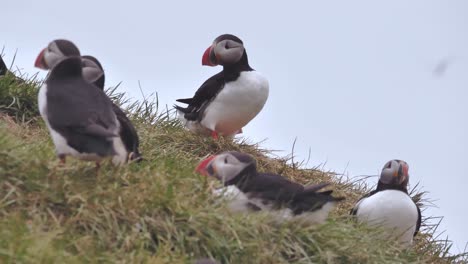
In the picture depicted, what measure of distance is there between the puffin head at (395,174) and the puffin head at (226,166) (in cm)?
174

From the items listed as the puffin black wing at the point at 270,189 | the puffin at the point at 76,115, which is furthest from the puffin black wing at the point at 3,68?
the puffin black wing at the point at 270,189

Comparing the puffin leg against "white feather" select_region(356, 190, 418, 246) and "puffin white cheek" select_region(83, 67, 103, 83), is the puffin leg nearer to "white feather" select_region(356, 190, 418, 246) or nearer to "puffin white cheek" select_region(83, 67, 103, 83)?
"white feather" select_region(356, 190, 418, 246)

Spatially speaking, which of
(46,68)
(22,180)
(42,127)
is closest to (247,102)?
(42,127)

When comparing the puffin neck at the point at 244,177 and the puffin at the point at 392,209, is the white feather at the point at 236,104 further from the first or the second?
the puffin neck at the point at 244,177

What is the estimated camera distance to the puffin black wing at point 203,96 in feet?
29.5

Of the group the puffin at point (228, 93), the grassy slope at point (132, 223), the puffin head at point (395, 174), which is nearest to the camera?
the grassy slope at point (132, 223)

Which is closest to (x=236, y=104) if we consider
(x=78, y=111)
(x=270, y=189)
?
A: (x=270, y=189)

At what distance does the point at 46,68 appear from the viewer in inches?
256

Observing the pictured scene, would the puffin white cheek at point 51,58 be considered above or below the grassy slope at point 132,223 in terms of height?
above

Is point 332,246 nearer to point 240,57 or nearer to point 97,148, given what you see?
point 97,148

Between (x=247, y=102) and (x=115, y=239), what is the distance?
340 centimetres

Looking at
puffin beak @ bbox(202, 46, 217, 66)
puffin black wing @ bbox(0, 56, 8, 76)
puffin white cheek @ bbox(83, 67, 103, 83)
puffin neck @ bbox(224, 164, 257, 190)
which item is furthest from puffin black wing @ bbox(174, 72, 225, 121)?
puffin neck @ bbox(224, 164, 257, 190)

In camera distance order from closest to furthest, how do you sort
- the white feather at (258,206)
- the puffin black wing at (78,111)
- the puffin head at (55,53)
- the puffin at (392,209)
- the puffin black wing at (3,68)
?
the puffin black wing at (78,111), the white feather at (258,206), the puffin head at (55,53), the puffin at (392,209), the puffin black wing at (3,68)

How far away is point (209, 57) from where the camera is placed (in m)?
8.90
